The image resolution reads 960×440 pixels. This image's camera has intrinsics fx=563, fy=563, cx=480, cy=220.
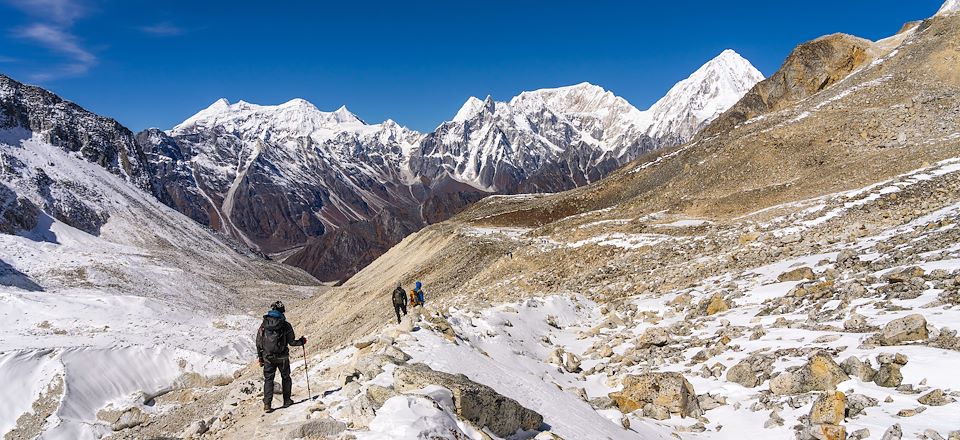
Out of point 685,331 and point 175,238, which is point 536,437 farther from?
point 175,238

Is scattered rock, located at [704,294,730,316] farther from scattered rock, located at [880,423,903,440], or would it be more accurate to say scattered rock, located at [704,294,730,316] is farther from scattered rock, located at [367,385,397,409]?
scattered rock, located at [367,385,397,409]

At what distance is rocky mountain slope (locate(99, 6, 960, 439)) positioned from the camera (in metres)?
9.34

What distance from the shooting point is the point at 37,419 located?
24.7m

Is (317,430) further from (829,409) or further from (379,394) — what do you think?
(829,409)

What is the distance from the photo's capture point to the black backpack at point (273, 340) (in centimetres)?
1059

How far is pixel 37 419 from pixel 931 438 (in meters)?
31.3

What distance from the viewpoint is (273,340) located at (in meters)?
10.6

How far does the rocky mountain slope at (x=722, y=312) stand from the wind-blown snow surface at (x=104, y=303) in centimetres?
728

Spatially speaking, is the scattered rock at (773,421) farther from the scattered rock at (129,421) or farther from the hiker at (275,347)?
the scattered rock at (129,421)

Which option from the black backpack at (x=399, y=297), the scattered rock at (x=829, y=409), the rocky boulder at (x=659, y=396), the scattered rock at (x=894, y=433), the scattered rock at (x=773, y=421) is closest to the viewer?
the scattered rock at (x=894, y=433)

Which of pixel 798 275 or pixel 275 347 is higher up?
pixel 275 347

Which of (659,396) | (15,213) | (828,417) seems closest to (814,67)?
(659,396)

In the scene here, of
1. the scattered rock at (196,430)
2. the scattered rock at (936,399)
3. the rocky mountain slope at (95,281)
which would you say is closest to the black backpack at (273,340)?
the scattered rock at (196,430)

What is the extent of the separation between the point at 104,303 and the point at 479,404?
52.5m
